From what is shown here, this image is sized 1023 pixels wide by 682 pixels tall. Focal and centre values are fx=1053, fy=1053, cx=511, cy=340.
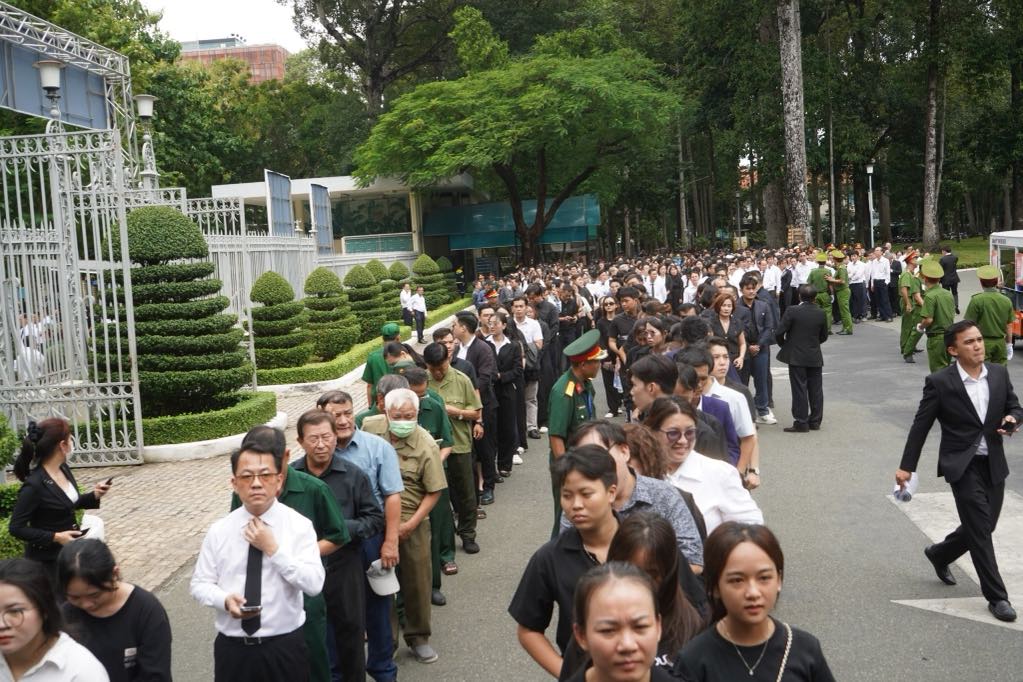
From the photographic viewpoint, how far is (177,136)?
4031 cm

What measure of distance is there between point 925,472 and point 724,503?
6.47 metres

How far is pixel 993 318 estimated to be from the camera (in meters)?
12.0

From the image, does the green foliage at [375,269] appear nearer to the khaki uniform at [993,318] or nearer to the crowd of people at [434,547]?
the khaki uniform at [993,318]

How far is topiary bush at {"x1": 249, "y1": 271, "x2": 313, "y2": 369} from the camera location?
19.0 m

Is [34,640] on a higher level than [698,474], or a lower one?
lower


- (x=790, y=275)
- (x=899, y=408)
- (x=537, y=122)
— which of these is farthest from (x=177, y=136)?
(x=899, y=408)

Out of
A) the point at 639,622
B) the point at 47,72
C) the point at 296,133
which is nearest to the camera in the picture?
the point at 639,622

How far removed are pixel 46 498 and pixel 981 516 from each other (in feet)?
18.1

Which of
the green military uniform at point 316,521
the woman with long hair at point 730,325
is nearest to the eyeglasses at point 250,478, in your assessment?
the green military uniform at point 316,521

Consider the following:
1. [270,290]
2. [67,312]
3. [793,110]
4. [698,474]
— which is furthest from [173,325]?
[793,110]

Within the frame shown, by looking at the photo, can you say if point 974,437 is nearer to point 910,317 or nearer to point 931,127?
point 910,317

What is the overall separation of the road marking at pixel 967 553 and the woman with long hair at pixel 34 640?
16.9 feet

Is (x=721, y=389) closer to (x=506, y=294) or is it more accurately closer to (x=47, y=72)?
(x=47, y=72)

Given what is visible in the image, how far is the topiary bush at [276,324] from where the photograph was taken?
19.0 m
